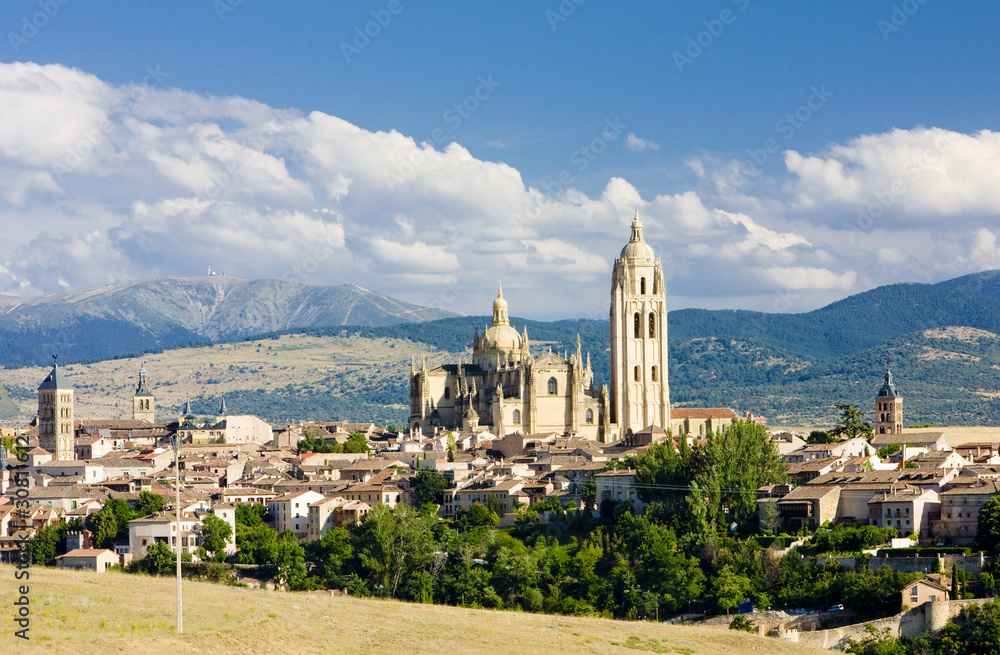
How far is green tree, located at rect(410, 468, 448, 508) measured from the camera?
93.8 metres

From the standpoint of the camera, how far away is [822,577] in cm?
6944

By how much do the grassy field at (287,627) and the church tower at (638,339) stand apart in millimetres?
62872

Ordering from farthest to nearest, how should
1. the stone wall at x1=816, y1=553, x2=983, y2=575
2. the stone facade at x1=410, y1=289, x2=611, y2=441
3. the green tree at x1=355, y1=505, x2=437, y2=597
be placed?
the stone facade at x1=410, y1=289, x2=611, y2=441, the green tree at x1=355, y1=505, x2=437, y2=597, the stone wall at x1=816, y1=553, x2=983, y2=575

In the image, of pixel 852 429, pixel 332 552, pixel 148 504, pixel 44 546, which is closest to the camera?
pixel 332 552

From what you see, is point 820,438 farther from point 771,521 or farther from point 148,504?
point 148,504

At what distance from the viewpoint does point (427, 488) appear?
93.8m

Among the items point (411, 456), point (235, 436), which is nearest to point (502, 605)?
point (411, 456)

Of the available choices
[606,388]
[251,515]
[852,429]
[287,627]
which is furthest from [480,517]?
[606,388]

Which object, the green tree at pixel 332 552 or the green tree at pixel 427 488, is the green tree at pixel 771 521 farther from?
the green tree at pixel 427 488

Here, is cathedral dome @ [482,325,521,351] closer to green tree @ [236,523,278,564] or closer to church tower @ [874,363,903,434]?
church tower @ [874,363,903,434]

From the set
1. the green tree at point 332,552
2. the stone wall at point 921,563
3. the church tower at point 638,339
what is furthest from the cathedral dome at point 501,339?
the stone wall at point 921,563

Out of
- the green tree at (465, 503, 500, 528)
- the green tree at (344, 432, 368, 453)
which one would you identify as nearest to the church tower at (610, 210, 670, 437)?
the green tree at (344, 432, 368, 453)

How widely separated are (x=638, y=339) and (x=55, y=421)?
49767mm

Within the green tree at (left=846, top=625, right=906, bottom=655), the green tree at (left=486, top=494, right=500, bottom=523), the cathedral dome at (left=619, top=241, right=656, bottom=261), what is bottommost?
the green tree at (left=846, top=625, right=906, bottom=655)
